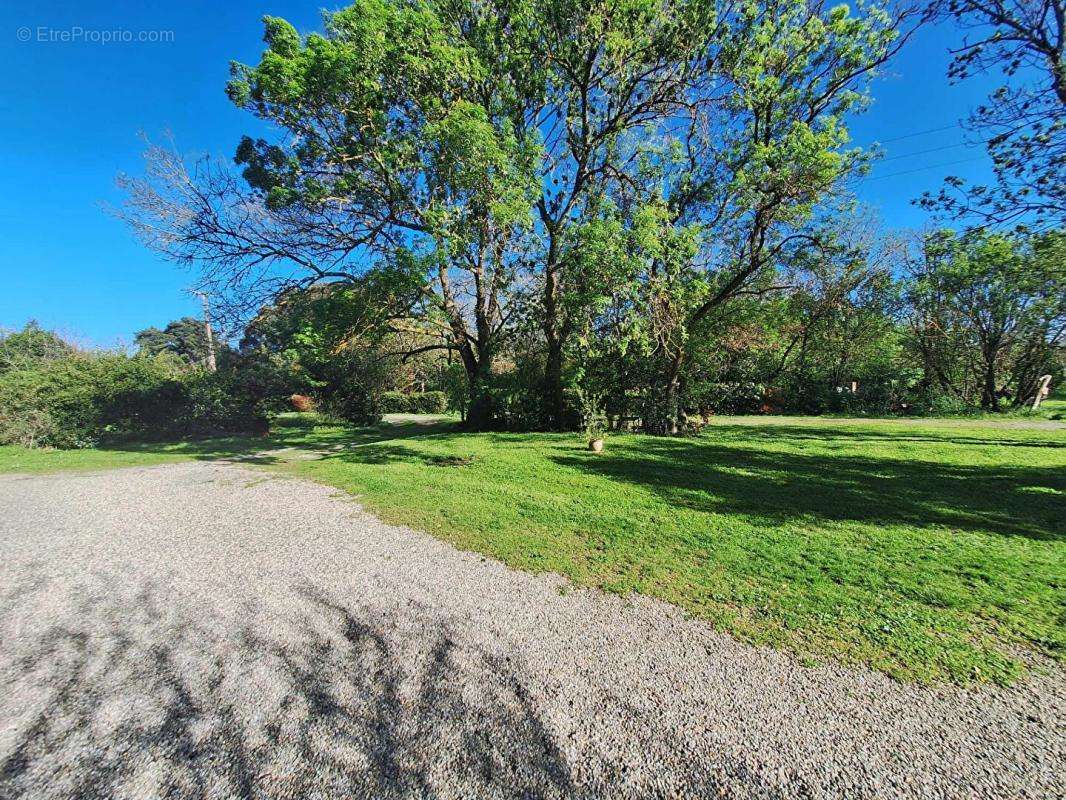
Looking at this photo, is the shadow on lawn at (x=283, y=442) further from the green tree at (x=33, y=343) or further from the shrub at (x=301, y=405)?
the green tree at (x=33, y=343)

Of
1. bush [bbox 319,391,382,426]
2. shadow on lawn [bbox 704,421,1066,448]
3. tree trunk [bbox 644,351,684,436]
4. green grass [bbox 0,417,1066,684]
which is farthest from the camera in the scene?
bush [bbox 319,391,382,426]

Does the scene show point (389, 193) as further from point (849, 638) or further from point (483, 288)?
point (849, 638)

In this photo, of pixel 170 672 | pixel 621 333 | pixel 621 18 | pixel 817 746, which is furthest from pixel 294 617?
pixel 621 18

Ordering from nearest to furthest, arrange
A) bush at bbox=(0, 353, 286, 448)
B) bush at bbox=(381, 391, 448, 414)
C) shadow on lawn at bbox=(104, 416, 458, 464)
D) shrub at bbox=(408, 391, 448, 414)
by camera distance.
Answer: shadow on lawn at bbox=(104, 416, 458, 464) < bush at bbox=(0, 353, 286, 448) < bush at bbox=(381, 391, 448, 414) < shrub at bbox=(408, 391, 448, 414)

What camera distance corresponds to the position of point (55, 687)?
7.74 feet

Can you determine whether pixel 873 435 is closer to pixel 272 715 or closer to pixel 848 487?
pixel 848 487

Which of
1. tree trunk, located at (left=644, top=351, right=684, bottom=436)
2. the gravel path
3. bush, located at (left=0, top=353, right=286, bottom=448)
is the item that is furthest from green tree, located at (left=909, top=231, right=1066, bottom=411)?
bush, located at (left=0, top=353, right=286, bottom=448)

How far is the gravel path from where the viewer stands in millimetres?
1777

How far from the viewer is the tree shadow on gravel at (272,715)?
1.78m

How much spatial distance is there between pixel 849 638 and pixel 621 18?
13016 millimetres

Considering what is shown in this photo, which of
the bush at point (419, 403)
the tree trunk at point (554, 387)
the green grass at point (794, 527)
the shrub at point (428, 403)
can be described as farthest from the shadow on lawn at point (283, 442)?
the shrub at point (428, 403)

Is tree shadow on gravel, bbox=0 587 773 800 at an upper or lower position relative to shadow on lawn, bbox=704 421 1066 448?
upper

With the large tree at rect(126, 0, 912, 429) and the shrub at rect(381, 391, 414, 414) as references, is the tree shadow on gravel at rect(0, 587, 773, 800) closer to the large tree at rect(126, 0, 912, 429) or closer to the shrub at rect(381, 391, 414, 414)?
the large tree at rect(126, 0, 912, 429)

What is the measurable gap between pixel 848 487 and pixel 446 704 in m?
6.82
